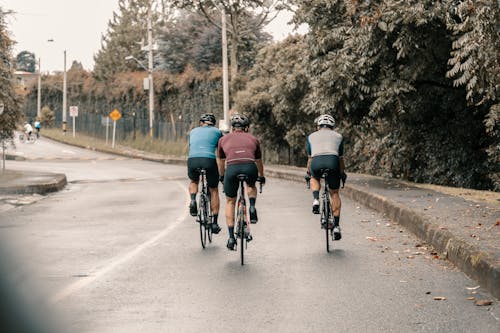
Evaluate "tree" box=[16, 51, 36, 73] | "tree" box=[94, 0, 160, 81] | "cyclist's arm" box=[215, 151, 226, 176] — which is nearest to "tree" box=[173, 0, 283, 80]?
"tree" box=[94, 0, 160, 81]

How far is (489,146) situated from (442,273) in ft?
45.1

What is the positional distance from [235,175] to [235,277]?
158 cm

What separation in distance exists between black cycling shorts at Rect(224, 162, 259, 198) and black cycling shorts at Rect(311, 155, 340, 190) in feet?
3.99

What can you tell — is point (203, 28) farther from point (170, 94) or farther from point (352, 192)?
point (352, 192)

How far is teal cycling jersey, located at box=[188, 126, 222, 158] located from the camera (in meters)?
11.1

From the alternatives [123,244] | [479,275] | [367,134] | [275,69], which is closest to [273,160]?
[275,69]

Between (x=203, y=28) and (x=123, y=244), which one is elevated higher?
(x=203, y=28)

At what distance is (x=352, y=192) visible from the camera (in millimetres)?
19859

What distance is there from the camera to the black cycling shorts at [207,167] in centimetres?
1109

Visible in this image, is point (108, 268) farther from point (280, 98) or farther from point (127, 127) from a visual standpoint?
point (127, 127)

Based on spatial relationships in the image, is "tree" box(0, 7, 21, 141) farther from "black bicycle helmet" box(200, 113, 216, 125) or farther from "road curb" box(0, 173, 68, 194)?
"black bicycle helmet" box(200, 113, 216, 125)

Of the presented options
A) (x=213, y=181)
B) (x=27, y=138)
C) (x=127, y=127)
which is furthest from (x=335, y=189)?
(x=127, y=127)

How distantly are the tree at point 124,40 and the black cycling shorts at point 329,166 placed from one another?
70030mm

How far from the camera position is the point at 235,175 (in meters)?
9.93
